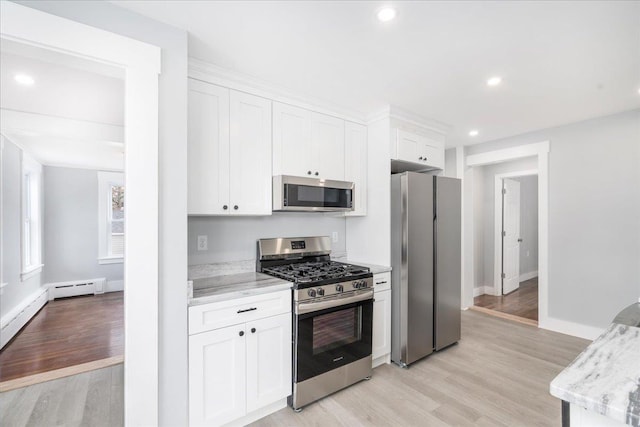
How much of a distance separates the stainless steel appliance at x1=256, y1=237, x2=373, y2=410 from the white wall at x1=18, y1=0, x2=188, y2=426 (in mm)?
781

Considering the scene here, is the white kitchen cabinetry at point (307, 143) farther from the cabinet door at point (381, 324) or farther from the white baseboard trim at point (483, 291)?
the white baseboard trim at point (483, 291)

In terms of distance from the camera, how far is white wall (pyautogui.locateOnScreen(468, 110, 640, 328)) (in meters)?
3.18

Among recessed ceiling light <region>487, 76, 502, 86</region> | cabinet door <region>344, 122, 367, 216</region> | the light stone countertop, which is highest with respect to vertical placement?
recessed ceiling light <region>487, 76, 502, 86</region>

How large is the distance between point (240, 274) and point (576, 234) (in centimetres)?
384

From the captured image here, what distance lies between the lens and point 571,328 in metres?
3.56

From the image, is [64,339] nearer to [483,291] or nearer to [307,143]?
[307,143]

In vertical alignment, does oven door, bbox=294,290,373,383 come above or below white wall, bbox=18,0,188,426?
below

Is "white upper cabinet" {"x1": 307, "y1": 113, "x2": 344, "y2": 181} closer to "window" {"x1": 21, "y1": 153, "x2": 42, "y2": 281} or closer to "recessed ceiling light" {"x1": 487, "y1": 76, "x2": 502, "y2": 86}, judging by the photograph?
"recessed ceiling light" {"x1": 487, "y1": 76, "x2": 502, "y2": 86}

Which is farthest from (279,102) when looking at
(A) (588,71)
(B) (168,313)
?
Result: (A) (588,71)

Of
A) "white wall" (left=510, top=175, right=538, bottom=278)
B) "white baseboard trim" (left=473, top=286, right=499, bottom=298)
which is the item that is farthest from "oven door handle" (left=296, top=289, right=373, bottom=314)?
"white wall" (left=510, top=175, right=538, bottom=278)

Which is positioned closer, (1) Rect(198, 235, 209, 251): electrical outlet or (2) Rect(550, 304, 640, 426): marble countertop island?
(2) Rect(550, 304, 640, 426): marble countertop island

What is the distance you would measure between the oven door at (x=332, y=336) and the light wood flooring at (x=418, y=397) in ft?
0.90

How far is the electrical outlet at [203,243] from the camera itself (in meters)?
2.44

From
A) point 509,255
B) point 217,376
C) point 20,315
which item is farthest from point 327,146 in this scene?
point 20,315
